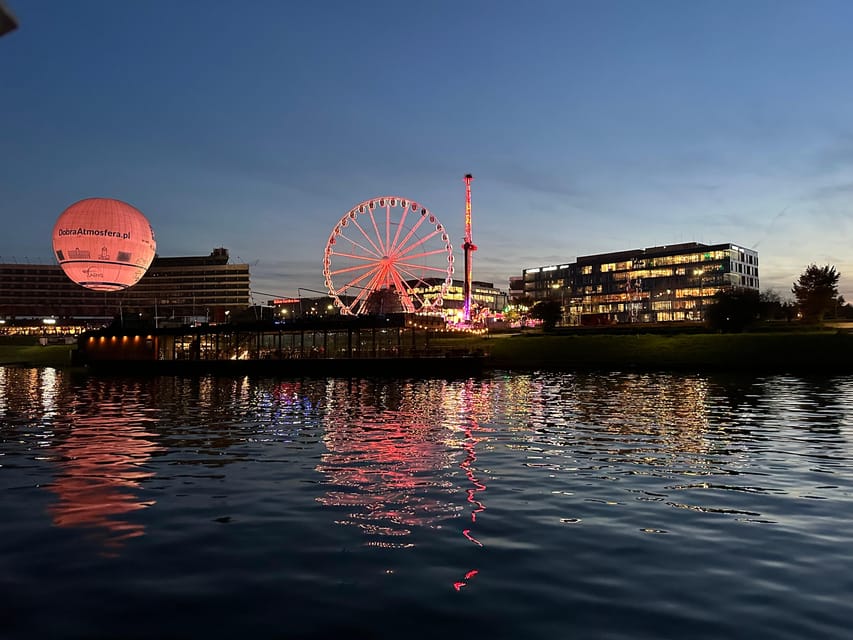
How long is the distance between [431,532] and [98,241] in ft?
286

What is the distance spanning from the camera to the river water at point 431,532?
1005 centimetres

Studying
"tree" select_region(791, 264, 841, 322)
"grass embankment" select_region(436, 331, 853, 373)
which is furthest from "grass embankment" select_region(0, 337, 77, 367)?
"tree" select_region(791, 264, 841, 322)

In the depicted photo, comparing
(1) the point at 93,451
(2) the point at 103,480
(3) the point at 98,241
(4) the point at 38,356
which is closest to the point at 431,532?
(2) the point at 103,480

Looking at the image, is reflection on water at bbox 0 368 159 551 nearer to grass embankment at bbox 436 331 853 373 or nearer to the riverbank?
the riverbank

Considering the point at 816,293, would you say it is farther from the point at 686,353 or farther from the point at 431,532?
the point at 431,532

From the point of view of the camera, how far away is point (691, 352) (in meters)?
101

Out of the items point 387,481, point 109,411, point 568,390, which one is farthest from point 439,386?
point 387,481

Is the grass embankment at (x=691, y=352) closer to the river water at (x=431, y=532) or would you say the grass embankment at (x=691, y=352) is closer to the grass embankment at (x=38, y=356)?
the river water at (x=431, y=532)

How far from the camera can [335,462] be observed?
2359 cm

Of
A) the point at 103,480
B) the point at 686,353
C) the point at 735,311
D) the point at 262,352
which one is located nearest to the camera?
the point at 103,480

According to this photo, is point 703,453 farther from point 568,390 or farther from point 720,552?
point 568,390

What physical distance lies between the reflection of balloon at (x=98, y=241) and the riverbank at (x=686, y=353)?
1730 inches

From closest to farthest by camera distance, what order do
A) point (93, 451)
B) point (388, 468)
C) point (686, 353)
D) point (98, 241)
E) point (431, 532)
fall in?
point (431, 532)
point (388, 468)
point (93, 451)
point (98, 241)
point (686, 353)

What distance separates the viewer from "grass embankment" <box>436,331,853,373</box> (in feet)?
294
